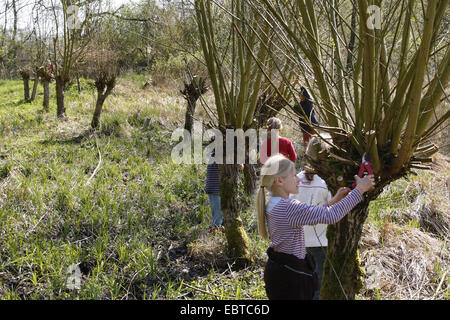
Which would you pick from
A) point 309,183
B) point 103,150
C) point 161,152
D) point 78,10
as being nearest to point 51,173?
point 103,150

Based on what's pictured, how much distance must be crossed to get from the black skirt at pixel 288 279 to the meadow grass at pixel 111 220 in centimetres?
109

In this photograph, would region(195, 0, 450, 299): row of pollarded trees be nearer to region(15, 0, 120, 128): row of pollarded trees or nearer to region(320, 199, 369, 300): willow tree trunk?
region(320, 199, 369, 300): willow tree trunk

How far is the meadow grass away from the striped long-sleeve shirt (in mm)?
1200

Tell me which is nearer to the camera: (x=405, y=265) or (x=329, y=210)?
(x=329, y=210)

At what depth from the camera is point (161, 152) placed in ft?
26.7

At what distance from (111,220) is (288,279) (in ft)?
10.7

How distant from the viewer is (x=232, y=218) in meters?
4.18

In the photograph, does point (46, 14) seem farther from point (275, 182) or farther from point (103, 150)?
point (275, 182)

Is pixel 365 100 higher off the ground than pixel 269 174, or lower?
higher

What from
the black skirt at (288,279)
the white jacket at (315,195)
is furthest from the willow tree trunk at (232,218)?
the black skirt at (288,279)

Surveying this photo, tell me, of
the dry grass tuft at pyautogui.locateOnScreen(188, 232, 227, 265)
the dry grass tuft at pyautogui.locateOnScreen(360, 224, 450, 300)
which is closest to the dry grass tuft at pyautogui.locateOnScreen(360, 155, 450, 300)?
the dry grass tuft at pyautogui.locateOnScreen(360, 224, 450, 300)

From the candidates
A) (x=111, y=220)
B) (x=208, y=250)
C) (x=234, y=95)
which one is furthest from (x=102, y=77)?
(x=208, y=250)

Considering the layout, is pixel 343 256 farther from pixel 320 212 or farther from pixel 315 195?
pixel 315 195

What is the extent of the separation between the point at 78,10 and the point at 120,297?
27.9 feet
